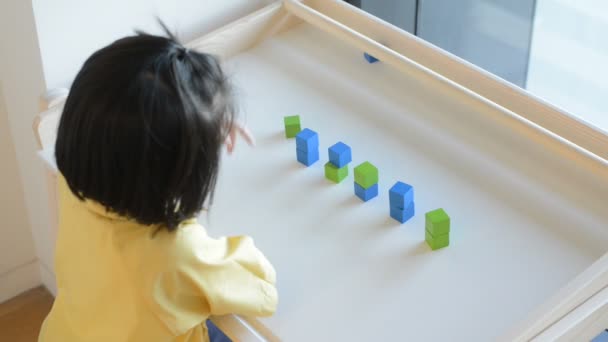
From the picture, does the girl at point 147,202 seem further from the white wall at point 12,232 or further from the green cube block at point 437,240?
the white wall at point 12,232

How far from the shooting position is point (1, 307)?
1756 millimetres

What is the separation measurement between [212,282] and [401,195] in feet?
0.94

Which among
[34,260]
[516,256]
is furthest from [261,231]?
[34,260]

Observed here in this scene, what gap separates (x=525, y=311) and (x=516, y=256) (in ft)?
0.31

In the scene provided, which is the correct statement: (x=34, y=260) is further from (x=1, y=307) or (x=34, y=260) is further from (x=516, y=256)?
(x=516, y=256)

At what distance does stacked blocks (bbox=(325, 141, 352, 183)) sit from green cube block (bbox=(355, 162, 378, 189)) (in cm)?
4

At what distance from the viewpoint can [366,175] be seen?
1187 mm

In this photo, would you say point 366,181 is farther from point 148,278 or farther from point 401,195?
point 148,278

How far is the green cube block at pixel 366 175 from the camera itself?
1188 mm

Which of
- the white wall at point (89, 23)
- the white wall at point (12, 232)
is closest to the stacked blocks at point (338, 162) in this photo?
the white wall at point (89, 23)

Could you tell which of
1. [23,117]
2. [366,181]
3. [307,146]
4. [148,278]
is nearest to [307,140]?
[307,146]

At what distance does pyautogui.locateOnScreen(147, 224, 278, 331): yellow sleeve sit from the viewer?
0.97 meters

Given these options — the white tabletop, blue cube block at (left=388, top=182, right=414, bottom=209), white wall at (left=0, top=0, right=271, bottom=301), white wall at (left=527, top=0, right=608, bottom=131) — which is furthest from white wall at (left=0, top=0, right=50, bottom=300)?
white wall at (left=527, top=0, right=608, bottom=131)

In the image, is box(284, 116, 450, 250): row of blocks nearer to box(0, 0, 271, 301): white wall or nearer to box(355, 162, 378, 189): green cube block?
box(355, 162, 378, 189): green cube block
